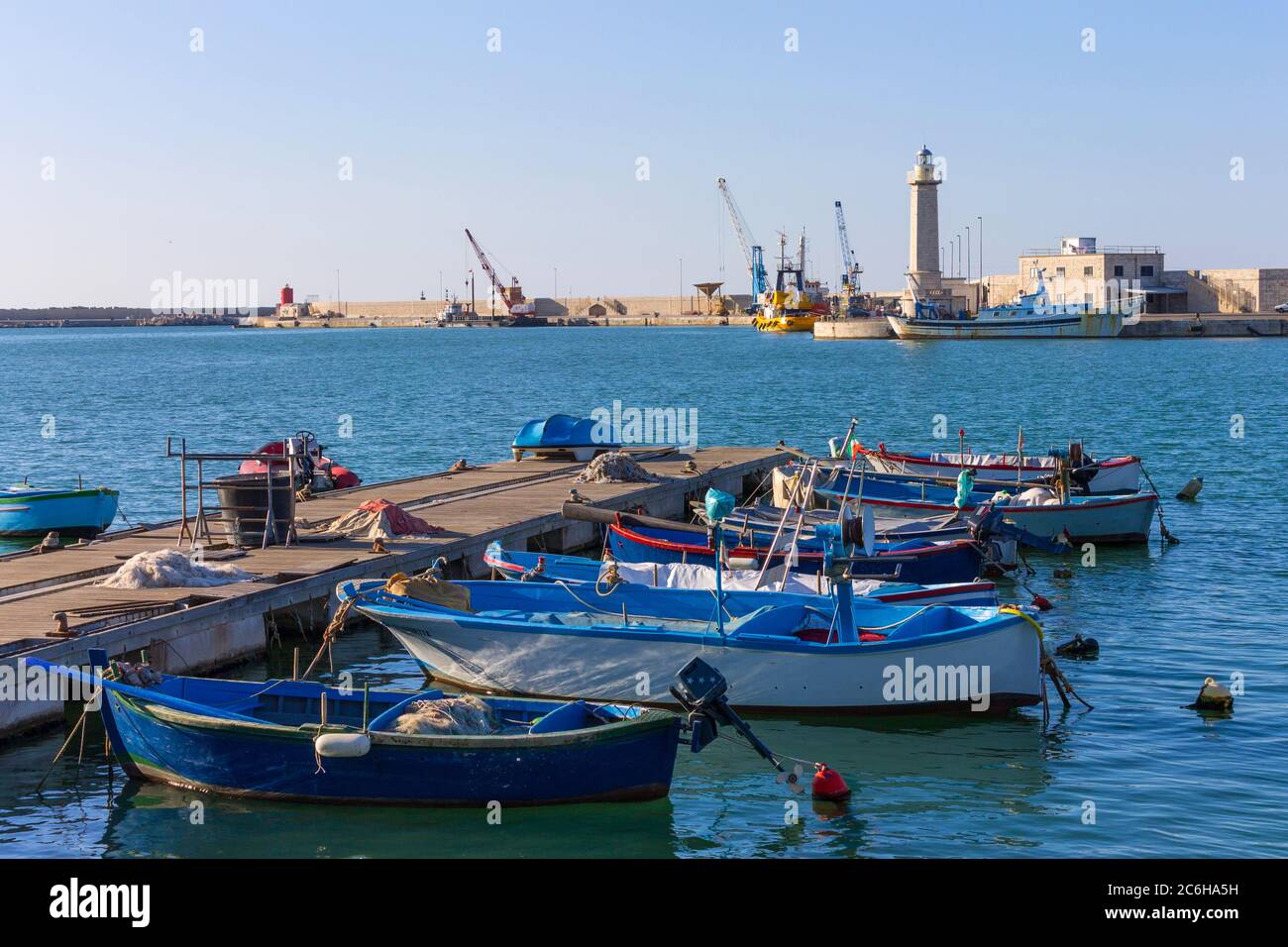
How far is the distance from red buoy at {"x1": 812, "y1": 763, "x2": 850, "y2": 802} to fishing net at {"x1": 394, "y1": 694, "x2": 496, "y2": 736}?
3.37m

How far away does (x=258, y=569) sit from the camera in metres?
20.8

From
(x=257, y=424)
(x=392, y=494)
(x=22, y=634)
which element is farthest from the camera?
(x=257, y=424)

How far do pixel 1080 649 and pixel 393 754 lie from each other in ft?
36.4

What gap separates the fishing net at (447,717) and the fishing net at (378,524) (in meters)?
8.67

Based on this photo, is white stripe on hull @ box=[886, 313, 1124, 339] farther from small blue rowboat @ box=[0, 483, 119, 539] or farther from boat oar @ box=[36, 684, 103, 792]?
boat oar @ box=[36, 684, 103, 792]

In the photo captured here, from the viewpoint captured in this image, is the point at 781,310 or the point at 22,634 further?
the point at 781,310

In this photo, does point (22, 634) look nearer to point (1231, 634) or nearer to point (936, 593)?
point (936, 593)

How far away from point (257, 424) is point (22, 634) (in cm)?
5187

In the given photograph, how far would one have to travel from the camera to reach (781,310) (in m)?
194

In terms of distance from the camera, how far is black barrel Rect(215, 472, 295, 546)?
22812 millimetres

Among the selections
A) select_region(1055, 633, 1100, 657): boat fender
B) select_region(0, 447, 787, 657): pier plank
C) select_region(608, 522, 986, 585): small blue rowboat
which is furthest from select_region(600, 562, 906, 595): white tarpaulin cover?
select_region(0, 447, 787, 657): pier plank
